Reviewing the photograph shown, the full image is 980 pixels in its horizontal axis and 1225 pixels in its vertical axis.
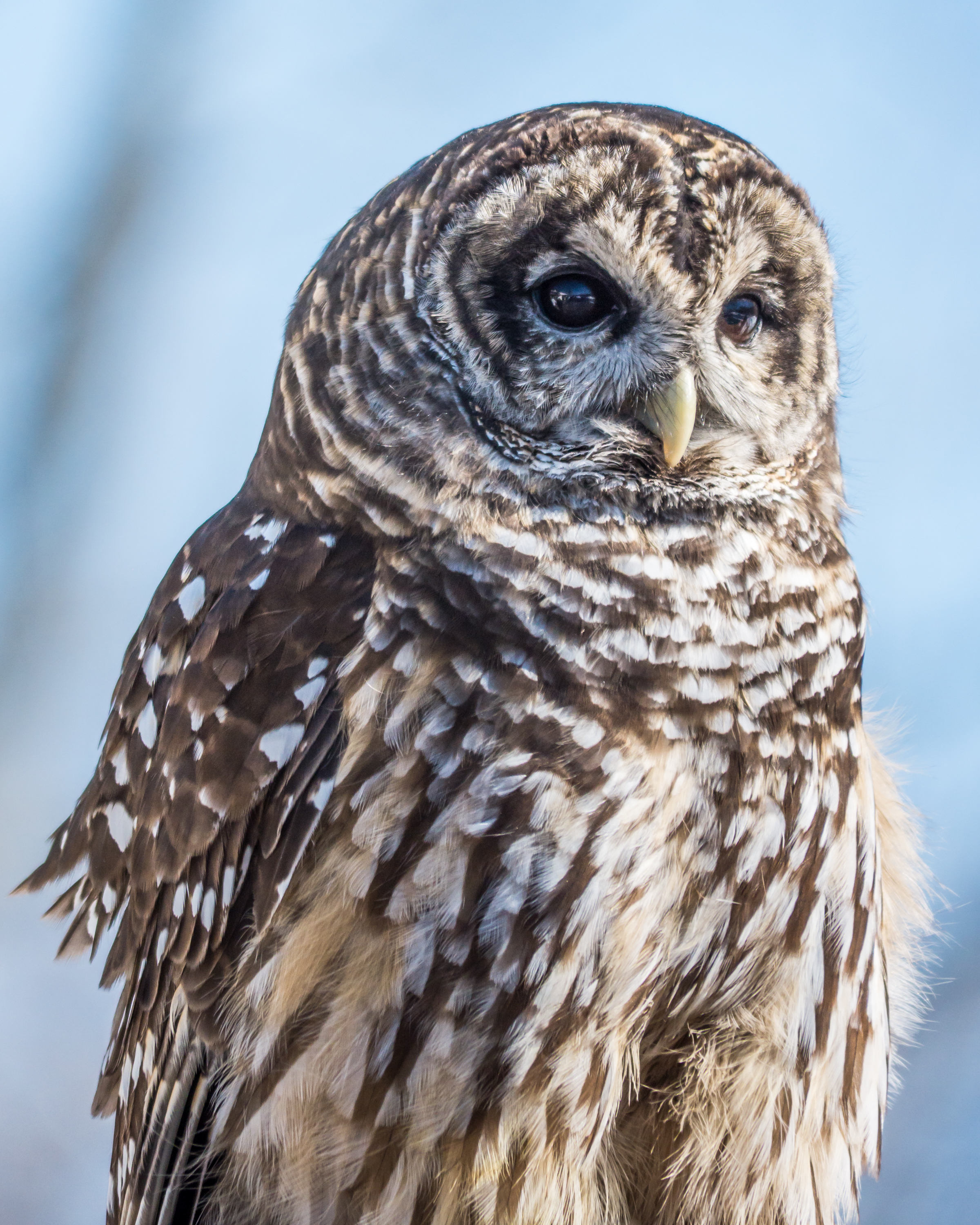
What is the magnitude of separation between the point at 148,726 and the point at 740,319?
1148 millimetres

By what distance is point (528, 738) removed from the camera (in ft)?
4.36

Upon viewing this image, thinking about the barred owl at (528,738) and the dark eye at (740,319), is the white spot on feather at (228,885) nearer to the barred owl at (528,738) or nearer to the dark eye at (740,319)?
the barred owl at (528,738)

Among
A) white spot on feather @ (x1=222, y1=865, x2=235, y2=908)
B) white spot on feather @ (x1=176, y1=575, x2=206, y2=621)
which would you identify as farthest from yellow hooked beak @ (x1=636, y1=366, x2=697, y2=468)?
white spot on feather @ (x1=222, y1=865, x2=235, y2=908)

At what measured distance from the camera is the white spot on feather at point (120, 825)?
1755mm

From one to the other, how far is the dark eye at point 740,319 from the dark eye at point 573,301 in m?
0.18

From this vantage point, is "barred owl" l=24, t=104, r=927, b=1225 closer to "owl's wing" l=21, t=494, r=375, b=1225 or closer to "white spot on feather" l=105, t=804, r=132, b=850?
"owl's wing" l=21, t=494, r=375, b=1225

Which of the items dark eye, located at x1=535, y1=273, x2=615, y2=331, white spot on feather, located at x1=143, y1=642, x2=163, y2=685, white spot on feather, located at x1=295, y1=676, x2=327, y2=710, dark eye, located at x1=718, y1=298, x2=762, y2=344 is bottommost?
white spot on feather, located at x1=295, y1=676, x2=327, y2=710

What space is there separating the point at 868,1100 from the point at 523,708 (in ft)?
3.21

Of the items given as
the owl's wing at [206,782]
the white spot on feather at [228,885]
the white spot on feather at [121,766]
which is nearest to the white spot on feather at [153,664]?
the owl's wing at [206,782]

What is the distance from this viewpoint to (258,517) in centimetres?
163

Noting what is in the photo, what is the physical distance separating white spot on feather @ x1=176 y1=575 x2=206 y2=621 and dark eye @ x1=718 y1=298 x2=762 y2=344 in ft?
2.93

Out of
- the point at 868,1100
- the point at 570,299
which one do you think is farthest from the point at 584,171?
the point at 868,1100

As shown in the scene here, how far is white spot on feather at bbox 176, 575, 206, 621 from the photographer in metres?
1.62

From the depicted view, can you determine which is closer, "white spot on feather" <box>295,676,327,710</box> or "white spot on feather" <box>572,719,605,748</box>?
"white spot on feather" <box>572,719,605,748</box>
